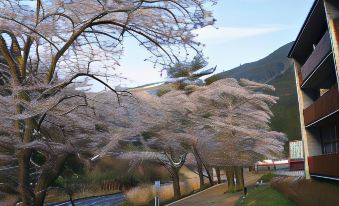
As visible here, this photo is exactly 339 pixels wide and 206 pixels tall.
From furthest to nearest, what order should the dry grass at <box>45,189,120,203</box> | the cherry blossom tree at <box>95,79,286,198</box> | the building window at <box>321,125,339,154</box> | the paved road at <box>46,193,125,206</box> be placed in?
the dry grass at <box>45,189,120,203</box>, the paved road at <box>46,193,125,206</box>, the cherry blossom tree at <box>95,79,286,198</box>, the building window at <box>321,125,339,154</box>

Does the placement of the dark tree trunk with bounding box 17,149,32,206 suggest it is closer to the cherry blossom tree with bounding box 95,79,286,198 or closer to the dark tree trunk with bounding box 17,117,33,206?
the dark tree trunk with bounding box 17,117,33,206

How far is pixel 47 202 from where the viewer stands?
3275 cm

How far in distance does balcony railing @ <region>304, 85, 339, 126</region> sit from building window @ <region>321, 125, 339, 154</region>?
1.07 m

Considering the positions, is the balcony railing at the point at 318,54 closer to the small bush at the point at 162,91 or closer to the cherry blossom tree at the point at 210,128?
the cherry blossom tree at the point at 210,128

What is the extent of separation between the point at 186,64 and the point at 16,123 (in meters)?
6.76

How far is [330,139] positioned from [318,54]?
19.6 feet

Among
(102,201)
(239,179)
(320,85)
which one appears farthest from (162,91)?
(320,85)

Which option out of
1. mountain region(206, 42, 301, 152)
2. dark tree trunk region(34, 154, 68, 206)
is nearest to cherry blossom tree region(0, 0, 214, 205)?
dark tree trunk region(34, 154, 68, 206)

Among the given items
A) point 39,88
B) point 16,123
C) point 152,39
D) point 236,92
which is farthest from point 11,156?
point 236,92

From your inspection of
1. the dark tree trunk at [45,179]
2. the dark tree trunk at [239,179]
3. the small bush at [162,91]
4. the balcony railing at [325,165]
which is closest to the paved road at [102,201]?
the small bush at [162,91]

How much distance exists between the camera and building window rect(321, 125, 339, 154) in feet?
70.3

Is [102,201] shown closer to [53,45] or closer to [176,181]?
[176,181]

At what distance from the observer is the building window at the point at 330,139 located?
70.3 feet

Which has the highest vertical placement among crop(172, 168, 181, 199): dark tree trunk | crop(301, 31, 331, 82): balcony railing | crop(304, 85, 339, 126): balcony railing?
crop(301, 31, 331, 82): balcony railing
